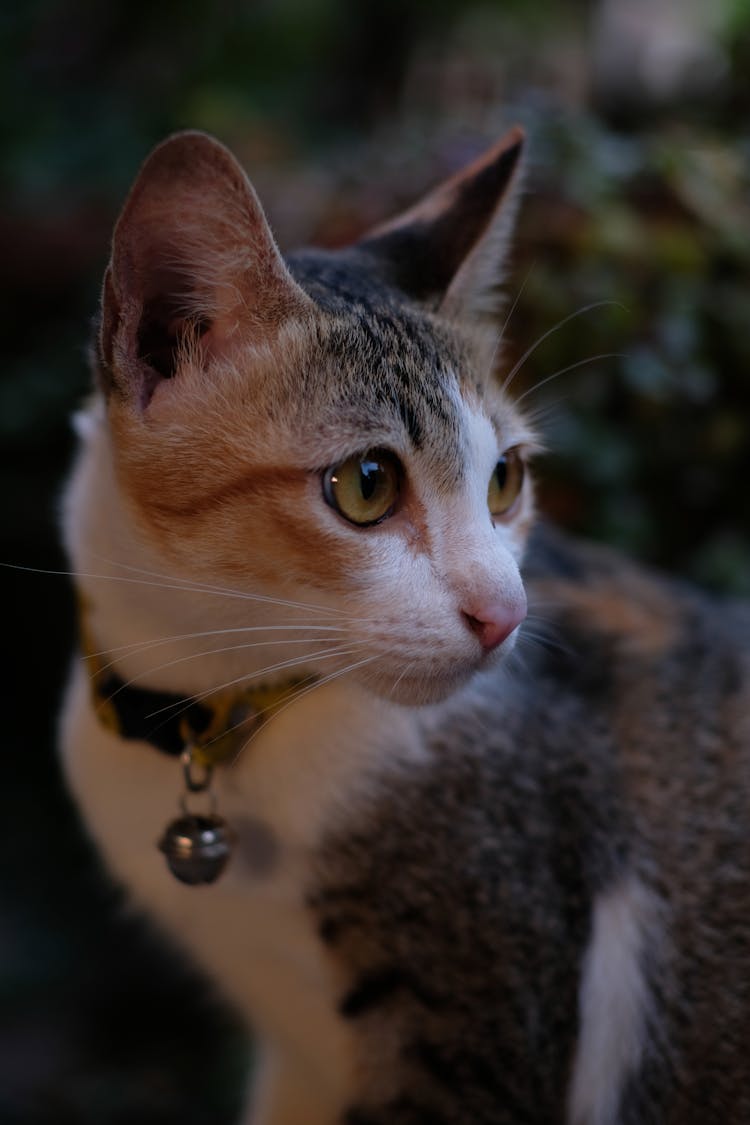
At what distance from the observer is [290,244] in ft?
8.37

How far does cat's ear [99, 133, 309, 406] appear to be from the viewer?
107cm

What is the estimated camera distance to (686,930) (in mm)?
1456

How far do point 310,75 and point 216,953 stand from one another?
4.08m

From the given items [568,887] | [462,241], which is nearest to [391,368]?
[462,241]

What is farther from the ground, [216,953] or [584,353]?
[584,353]

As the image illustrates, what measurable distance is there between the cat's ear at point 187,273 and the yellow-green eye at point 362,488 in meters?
0.20

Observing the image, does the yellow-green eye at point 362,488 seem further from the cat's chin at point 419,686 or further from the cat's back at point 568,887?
the cat's back at point 568,887

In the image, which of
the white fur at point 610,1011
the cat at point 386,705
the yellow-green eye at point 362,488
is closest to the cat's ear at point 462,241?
the cat at point 386,705

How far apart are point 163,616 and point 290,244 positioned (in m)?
1.55

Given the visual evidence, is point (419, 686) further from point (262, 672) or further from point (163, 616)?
point (163, 616)

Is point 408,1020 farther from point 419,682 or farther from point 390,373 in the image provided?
point 390,373

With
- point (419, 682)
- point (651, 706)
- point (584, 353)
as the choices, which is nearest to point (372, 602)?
point (419, 682)

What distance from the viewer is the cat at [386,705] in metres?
1.14

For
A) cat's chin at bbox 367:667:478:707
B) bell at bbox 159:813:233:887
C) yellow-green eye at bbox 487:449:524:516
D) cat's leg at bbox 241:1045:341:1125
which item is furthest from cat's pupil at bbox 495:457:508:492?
cat's leg at bbox 241:1045:341:1125
